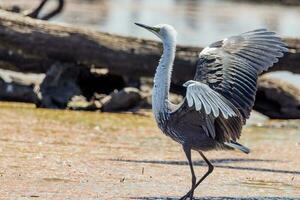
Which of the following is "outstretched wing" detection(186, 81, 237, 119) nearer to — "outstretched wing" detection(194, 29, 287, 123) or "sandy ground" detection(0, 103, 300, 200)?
"outstretched wing" detection(194, 29, 287, 123)

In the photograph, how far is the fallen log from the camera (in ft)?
45.3

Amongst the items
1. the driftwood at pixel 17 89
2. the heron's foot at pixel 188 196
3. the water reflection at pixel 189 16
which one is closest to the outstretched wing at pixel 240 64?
the heron's foot at pixel 188 196

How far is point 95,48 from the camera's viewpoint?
13.9 meters

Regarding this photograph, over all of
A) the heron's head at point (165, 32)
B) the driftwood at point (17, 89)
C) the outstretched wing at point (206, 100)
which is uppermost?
the heron's head at point (165, 32)

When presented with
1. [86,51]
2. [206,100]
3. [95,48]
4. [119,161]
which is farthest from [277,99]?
[206,100]

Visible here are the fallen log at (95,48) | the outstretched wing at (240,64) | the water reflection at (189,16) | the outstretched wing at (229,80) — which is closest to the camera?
the outstretched wing at (229,80)

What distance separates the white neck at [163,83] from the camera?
7480mm

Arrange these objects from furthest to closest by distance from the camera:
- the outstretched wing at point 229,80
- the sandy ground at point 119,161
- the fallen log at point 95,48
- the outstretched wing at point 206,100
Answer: the fallen log at point 95,48 < the sandy ground at point 119,161 < the outstretched wing at point 229,80 < the outstretched wing at point 206,100

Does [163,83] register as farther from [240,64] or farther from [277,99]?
[277,99]

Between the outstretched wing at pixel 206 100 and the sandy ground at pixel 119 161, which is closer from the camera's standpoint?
the outstretched wing at pixel 206 100

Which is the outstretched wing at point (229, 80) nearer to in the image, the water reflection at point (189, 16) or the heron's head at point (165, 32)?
the heron's head at point (165, 32)

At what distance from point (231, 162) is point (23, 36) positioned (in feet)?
15.4

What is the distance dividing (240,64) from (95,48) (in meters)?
6.19

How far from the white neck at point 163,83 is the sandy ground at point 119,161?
0.74 metres
